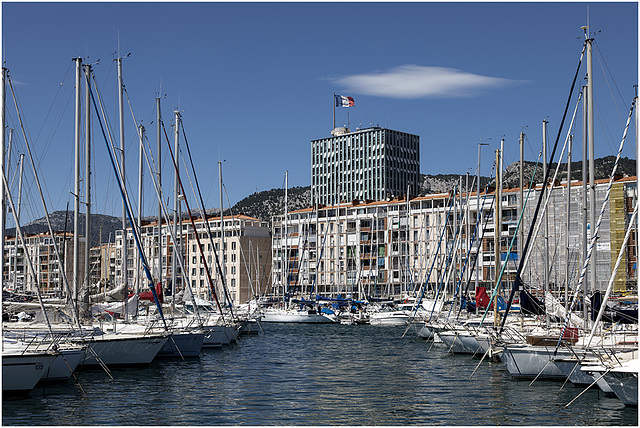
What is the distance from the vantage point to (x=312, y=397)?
30.9 m

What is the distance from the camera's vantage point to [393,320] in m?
86.8

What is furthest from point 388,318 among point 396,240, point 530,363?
point 530,363

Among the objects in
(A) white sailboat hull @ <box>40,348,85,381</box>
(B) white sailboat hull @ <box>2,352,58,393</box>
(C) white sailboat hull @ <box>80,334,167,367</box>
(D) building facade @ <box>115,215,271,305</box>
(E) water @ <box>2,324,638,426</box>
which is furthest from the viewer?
(D) building facade @ <box>115,215,271,305</box>

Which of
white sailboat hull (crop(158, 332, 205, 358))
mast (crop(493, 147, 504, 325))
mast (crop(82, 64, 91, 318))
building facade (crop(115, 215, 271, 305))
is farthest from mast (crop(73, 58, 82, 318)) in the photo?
building facade (crop(115, 215, 271, 305))

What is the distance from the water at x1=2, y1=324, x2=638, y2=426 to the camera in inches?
1010

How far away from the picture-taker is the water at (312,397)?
1010 inches

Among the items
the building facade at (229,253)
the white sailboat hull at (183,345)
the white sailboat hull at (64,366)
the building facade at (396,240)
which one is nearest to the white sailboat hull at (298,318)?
the building facade at (396,240)

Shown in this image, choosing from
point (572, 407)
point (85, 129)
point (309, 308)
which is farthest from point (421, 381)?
point (309, 308)

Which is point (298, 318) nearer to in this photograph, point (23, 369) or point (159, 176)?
point (159, 176)

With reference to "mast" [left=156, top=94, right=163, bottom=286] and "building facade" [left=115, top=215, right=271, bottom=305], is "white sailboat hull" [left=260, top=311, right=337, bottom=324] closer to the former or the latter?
"mast" [left=156, top=94, right=163, bottom=286]

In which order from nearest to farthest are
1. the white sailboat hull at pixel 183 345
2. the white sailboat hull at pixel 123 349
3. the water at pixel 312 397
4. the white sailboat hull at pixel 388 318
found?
the water at pixel 312 397 → the white sailboat hull at pixel 123 349 → the white sailboat hull at pixel 183 345 → the white sailboat hull at pixel 388 318

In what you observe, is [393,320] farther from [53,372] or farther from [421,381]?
[53,372]

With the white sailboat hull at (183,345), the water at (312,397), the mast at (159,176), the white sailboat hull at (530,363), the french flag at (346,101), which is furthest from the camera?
the french flag at (346,101)

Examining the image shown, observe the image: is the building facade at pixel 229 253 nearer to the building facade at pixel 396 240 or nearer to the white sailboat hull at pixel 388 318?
the building facade at pixel 396 240
